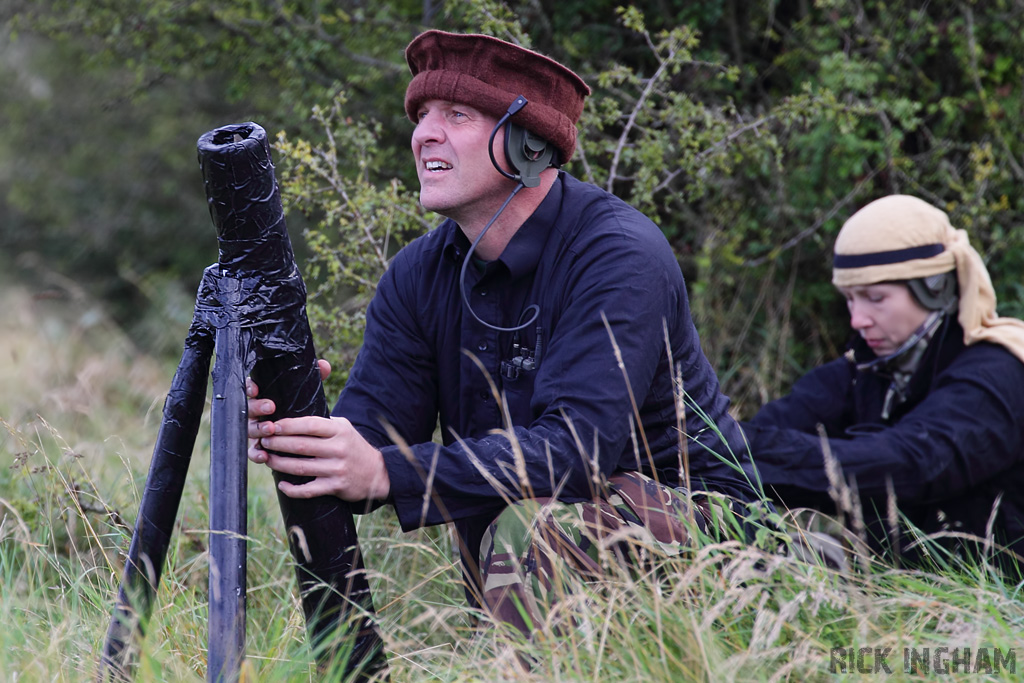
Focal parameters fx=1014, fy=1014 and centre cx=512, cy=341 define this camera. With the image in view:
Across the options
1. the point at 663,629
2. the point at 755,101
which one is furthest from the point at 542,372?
the point at 755,101

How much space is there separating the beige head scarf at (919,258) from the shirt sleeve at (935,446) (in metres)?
0.18

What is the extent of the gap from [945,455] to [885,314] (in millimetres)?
660

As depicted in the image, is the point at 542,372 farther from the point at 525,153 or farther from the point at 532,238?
the point at 525,153

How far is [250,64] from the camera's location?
227 inches

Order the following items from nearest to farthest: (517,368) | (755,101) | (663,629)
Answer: (663,629) → (517,368) → (755,101)

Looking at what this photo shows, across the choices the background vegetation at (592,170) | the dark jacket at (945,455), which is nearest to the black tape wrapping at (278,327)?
the background vegetation at (592,170)

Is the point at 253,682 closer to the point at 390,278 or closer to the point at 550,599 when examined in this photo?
the point at 550,599

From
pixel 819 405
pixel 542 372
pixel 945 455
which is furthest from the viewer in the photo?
pixel 819 405

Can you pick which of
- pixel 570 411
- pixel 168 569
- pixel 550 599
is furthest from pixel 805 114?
pixel 168 569

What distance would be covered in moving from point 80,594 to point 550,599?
4.86 feet

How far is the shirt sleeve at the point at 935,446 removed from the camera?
366cm

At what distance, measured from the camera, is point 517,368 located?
300 centimetres

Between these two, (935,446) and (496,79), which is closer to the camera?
(496,79)

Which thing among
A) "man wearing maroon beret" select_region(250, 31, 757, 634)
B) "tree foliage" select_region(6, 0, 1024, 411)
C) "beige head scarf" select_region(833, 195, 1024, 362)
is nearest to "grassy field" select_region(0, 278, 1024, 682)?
"man wearing maroon beret" select_region(250, 31, 757, 634)
